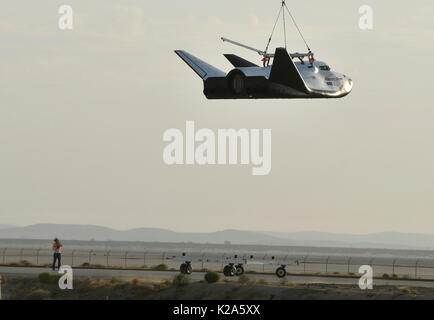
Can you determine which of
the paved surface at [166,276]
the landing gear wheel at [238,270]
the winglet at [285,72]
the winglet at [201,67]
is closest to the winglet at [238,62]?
the winglet at [201,67]

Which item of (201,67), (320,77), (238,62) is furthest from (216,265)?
(320,77)

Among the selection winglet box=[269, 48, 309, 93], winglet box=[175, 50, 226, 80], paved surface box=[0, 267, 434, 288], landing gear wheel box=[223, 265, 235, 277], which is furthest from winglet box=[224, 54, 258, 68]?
landing gear wheel box=[223, 265, 235, 277]

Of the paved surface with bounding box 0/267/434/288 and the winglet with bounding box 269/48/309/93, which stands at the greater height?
the winglet with bounding box 269/48/309/93

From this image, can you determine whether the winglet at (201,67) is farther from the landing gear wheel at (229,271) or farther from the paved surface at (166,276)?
the landing gear wheel at (229,271)

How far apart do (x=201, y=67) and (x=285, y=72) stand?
21.0 feet

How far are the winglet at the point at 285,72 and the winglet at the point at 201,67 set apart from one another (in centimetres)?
363

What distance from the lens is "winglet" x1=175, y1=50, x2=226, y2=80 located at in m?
44.6

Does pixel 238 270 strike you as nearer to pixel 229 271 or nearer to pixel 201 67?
pixel 229 271

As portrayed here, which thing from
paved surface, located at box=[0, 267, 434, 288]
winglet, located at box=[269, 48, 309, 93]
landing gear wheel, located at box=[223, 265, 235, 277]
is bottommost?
paved surface, located at box=[0, 267, 434, 288]

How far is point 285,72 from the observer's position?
40.5 meters

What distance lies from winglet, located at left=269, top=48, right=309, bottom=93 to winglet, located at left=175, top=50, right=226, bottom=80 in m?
3.63

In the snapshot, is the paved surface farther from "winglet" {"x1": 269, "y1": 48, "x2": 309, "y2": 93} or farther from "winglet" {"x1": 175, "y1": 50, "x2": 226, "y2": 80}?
"winglet" {"x1": 269, "y1": 48, "x2": 309, "y2": 93}
